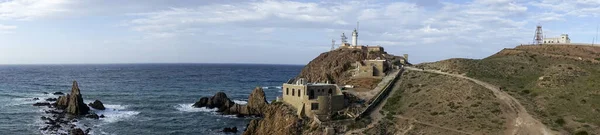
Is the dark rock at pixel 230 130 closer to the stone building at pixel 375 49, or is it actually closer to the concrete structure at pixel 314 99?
the concrete structure at pixel 314 99

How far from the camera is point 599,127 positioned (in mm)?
54688

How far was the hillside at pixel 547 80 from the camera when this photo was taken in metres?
58.9

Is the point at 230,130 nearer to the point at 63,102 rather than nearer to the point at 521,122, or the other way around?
the point at 521,122

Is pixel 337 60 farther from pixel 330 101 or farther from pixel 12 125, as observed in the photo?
pixel 12 125

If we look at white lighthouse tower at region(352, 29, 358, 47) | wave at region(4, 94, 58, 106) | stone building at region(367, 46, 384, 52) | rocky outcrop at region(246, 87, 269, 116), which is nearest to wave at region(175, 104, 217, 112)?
rocky outcrop at region(246, 87, 269, 116)

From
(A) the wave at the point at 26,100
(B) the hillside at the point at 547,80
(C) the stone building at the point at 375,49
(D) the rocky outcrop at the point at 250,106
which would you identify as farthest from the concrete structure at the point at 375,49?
(A) the wave at the point at 26,100

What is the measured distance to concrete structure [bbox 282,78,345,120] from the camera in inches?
2415

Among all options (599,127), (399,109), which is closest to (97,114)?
(399,109)

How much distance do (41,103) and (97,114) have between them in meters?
19.9

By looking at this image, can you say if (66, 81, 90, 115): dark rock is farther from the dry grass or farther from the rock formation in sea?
the dry grass

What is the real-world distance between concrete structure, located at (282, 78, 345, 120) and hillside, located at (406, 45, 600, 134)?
860cm

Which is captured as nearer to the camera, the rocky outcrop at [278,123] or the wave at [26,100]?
the rocky outcrop at [278,123]

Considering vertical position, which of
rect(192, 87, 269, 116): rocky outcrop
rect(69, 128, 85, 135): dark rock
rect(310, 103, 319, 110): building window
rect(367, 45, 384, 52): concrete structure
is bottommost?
rect(69, 128, 85, 135): dark rock

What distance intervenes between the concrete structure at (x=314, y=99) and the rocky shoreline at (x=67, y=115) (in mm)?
30051
